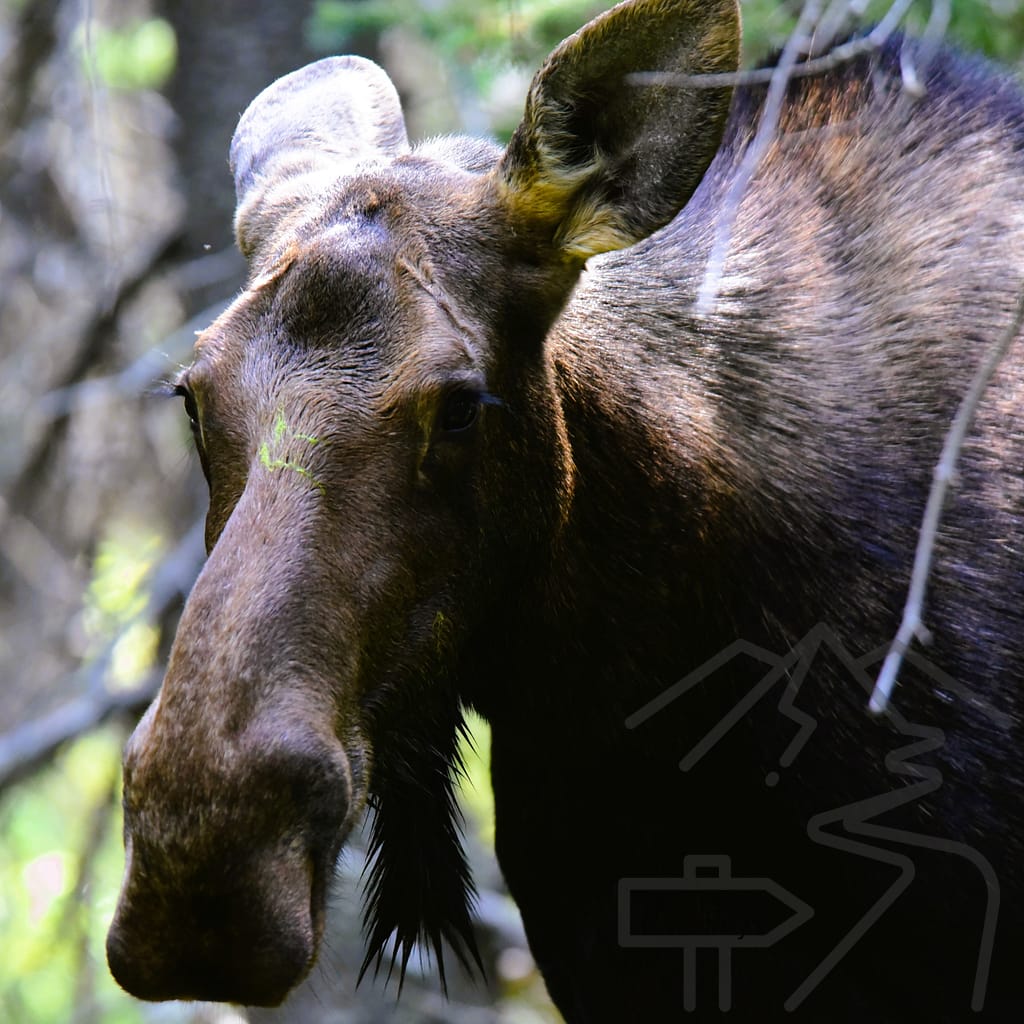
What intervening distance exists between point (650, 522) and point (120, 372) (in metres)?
4.32

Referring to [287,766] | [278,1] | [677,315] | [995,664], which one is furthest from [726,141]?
[278,1]

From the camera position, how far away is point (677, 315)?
3.94 meters

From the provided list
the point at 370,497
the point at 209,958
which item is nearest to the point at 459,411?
the point at 370,497

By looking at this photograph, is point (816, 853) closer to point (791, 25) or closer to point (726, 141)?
point (726, 141)

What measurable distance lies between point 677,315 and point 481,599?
922mm

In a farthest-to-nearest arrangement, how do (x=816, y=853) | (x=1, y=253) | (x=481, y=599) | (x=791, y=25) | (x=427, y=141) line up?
(x=1, y=253) → (x=791, y=25) → (x=427, y=141) → (x=816, y=853) → (x=481, y=599)

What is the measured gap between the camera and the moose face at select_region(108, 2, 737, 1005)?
2.86 meters

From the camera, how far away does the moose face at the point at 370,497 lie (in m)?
2.86

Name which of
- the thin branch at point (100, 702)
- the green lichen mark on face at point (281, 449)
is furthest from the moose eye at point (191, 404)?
the thin branch at point (100, 702)

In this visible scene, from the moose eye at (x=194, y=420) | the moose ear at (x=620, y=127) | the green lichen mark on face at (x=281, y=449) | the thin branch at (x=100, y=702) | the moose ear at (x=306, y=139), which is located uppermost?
the moose ear at (x=620, y=127)

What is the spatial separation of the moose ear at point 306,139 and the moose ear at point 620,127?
56 cm

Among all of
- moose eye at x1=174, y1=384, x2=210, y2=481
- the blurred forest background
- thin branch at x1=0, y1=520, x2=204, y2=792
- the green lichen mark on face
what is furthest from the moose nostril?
thin branch at x1=0, y1=520, x2=204, y2=792

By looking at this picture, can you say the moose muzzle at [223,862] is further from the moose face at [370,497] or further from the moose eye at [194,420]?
the moose eye at [194,420]

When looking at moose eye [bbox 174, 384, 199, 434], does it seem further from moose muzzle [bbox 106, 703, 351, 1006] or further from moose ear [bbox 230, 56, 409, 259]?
moose muzzle [bbox 106, 703, 351, 1006]
